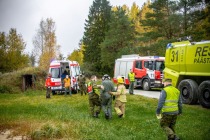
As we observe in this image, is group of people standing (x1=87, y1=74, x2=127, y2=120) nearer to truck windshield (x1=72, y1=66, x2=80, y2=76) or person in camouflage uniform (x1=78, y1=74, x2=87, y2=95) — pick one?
person in camouflage uniform (x1=78, y1=74, x2=87, y2=95)

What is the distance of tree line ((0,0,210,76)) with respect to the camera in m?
34.1

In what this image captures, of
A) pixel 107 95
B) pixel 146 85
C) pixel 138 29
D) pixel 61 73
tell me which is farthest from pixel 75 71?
pixel 138 29

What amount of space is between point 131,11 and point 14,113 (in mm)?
61278

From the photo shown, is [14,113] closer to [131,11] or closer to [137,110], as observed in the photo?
[137,110]

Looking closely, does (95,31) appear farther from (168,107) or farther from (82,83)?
(168,107)

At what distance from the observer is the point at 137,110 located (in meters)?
14.2

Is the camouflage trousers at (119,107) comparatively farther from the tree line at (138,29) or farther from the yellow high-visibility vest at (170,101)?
the tree line at (138,29)

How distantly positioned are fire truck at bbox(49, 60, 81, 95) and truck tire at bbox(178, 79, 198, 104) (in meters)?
11.2

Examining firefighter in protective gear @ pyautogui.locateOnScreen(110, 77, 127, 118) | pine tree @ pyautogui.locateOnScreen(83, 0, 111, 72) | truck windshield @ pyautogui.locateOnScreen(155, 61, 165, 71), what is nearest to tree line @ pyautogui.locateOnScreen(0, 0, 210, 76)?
pine tree @ pyautogui.locateOnScreen(83, 0, 111, 72)

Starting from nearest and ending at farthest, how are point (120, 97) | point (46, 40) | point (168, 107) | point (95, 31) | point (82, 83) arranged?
point (168, 107) < point (120, 97) < point (82, 83) < point (46, 40) < point (95, 31)

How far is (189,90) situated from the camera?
1559 cm

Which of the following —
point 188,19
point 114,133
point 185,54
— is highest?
point 188,19

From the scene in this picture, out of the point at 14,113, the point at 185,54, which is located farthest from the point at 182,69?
the point at 14,113

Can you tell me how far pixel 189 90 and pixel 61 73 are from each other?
1280cm
